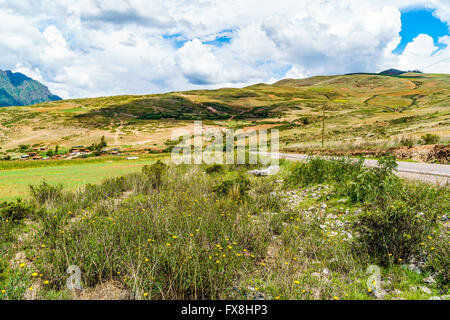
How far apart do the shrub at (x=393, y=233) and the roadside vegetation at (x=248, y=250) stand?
2 cm

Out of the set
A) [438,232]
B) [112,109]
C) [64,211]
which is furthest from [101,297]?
[112,109]

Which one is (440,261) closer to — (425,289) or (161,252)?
(425,289)

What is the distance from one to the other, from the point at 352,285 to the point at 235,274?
2.09m

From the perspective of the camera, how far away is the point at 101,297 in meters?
4.07

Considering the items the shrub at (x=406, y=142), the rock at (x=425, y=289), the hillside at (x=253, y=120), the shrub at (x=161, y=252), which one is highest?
the hillside at (x=253, y=120)

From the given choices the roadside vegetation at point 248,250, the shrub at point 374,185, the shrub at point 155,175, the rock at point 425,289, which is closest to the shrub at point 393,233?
the roadside vegetation at point 248,250

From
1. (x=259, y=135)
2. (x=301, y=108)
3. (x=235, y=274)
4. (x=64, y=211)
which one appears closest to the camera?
(x=235, y=274)

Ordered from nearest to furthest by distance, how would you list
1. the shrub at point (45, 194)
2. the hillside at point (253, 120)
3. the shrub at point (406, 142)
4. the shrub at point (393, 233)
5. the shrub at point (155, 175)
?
1. the shrub at point (393, 233)
2. the shrub at point (45, 194)
3. the shrub at point (155, 175)
4. the shrub at point (406, 142)
5. the hillside at point (253, 120)

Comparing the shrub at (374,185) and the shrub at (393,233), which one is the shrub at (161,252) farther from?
the shrub at (374,185)

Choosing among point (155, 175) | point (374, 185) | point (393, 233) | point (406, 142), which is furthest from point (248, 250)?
point (406, 142)

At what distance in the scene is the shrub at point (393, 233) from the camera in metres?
4.89

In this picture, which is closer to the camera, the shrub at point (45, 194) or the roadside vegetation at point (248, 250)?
the roadside vegetation at point (248, 250)

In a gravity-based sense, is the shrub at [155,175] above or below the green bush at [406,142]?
below
